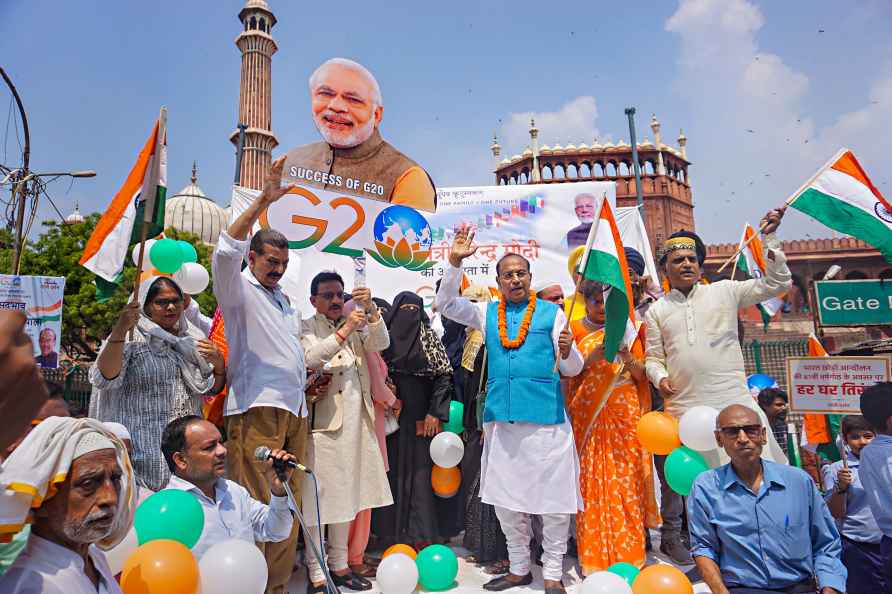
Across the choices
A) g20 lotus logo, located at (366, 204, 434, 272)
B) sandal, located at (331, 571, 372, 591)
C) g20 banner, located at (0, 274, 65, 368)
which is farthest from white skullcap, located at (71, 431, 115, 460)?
g20 banner, located at (0, 274, 65, 368)

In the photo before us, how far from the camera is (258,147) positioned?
33.7m

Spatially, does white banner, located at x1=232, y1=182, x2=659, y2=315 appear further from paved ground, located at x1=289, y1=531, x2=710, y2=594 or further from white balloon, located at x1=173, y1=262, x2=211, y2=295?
paved ground, located at x1=289, y1=531, x2=710, y2=594

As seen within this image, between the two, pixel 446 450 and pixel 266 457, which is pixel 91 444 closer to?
pixel 266 457

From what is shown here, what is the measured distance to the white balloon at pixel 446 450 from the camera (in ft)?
12.3

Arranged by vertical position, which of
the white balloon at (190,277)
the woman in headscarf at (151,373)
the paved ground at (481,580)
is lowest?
the paved ground at (481,580)

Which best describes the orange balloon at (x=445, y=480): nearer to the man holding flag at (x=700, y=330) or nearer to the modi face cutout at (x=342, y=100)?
the man holding flag at (x=700, y=330)

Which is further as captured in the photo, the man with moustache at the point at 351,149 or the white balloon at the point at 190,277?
the man with moustache at the point at 351,149

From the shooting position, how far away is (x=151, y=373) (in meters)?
2.85


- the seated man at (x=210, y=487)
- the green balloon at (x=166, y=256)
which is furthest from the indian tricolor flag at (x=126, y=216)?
the seated man at (x=210, y=487)

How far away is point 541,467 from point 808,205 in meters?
2.36

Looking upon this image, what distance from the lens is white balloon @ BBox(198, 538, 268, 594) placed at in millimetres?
1949

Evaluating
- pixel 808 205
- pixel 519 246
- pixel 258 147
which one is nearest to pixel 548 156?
pixel 258 147

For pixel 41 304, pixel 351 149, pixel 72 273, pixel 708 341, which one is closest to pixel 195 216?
pixel 72 273

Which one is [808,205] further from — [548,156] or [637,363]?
[548,156]
